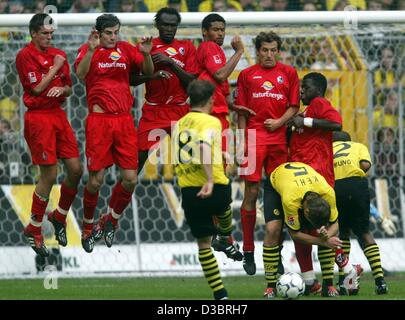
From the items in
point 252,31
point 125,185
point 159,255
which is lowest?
point 159,255

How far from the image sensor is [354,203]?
13836 millimetres

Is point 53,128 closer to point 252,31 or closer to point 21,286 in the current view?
point 21,286

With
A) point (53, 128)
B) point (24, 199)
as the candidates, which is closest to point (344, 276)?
point (53, 128)

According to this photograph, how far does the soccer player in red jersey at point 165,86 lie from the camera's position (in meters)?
13.8

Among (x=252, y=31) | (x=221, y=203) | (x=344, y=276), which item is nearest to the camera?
(x=221, y=203)

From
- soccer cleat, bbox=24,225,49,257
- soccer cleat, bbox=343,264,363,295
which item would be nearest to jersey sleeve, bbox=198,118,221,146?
soccer cleat, bbox=343,264,363,295

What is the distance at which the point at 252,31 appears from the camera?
16672 millimetres

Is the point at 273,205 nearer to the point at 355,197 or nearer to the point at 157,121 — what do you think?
the point at 355,197

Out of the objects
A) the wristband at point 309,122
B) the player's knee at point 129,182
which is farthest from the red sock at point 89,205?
the wristband at point 309,122

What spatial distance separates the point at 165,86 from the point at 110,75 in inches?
27.9

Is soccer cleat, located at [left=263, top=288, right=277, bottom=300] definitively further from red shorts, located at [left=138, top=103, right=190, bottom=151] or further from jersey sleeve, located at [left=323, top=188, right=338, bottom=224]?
red shorts, located at [left=138, top=103, right=190, bottom=151]

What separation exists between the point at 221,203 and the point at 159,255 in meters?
5.13

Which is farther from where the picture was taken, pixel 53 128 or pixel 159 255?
pixel 159 255

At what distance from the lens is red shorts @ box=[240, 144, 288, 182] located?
13.8 m
